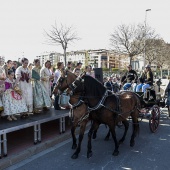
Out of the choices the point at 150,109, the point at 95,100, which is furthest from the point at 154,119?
the point at 95,100

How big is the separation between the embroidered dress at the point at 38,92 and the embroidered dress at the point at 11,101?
0.57 meters

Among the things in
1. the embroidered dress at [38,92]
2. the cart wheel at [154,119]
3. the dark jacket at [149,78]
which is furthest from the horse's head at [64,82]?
the dark jacket at [149,78]

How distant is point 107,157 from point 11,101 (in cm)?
278

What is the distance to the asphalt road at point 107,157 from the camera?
4.41 meters

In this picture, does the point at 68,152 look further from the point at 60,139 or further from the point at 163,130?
the point at 163,130

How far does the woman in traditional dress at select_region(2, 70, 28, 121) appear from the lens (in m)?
5.45

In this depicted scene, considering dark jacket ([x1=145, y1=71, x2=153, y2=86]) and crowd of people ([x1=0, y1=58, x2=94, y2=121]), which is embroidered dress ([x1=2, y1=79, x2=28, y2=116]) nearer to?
crowd of people ([x1=0, y1=58, x2=94, y2=121])

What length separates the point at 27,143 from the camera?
5527 millimetres

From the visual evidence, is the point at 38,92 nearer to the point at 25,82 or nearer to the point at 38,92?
the point at 38,92

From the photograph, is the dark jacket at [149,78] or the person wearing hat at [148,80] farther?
the dark jacket at [149,78]

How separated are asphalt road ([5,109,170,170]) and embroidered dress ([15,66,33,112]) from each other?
1451 millimetres

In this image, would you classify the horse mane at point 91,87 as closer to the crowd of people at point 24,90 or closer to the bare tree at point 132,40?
the crowd of people at point 24,90

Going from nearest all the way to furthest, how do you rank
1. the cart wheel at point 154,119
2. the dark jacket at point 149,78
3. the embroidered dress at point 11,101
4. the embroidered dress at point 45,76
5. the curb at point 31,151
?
1. the curb at point 31,151
2. the embroidered dress at point 11,101
3. the embroidered dress at point 45,76
4. the cart wheel at point 154,119
5. the dark jacket at point 149,78

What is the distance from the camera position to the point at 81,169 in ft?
14.1
